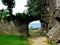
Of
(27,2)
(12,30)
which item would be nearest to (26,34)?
(12,30)

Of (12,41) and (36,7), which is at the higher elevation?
(36,7)

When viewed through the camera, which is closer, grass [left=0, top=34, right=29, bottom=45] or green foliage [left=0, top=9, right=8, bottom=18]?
grass [left=0, top=34, right=29, bottom=45]

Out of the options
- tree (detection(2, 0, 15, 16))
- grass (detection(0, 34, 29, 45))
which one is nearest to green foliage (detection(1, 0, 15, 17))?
tree (detection(2, 0, 15, 16))

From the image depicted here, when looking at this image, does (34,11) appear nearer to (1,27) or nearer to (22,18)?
(22,18)

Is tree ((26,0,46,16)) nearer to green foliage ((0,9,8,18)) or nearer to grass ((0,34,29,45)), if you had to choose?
green foliage ((0,9,8,18))

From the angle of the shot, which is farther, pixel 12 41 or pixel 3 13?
pixel 3 13

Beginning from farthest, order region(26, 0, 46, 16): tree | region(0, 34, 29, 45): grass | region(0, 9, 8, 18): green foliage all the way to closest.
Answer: region(26, 0, 46, 16): tree < region(0, 9, 8, 18): green foliage < region(0, 34, 29, 45): grass

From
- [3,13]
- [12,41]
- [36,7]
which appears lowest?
[12,41]

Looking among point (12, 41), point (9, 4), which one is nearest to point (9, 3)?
point (9, 4)

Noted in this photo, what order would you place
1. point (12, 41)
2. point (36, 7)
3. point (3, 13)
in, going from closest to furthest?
point (12, 41)
point (3, 13)
point (36, 7)

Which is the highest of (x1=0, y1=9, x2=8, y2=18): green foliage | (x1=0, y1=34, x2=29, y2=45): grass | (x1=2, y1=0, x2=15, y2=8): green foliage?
(x1=2, y1=0, x2=15, y2=8): green foliage

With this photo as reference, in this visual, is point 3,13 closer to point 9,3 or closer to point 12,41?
point 9,3

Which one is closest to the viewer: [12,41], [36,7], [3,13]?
[12,41]

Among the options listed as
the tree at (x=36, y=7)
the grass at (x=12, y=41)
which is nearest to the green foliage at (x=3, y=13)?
the tree at (x=36, y=7)
